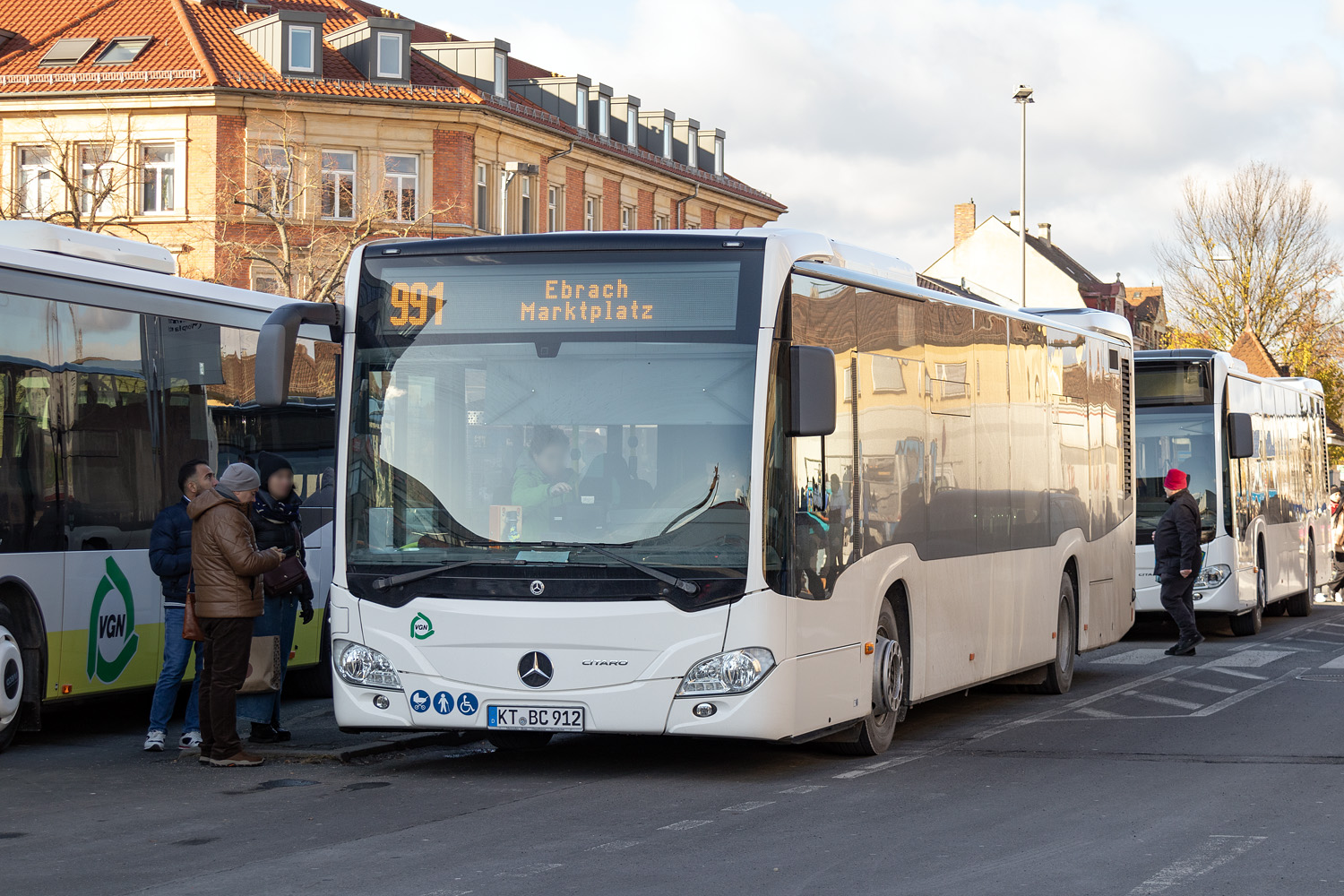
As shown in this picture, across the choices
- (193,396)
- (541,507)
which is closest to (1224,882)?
(541,507)

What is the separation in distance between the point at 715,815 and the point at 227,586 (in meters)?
3.44

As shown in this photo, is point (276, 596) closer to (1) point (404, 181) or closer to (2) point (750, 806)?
(2) point (750, 806)

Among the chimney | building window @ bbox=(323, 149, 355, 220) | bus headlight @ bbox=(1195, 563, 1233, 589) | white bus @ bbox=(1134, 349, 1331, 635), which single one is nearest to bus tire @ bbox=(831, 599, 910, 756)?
white bus @ bbox=(1134, 349, 1331, 635)

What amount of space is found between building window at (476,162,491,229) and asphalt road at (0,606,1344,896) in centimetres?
4073

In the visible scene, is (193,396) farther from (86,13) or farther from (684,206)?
(684,206)

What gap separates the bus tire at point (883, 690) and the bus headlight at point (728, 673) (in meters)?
1.63

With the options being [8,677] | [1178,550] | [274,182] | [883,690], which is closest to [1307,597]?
[1178,550]

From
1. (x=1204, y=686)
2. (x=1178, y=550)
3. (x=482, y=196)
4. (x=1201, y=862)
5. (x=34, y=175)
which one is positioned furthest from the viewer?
(x=482, y=196)

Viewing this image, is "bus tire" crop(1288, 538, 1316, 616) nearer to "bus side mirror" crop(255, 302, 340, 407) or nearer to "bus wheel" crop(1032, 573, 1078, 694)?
"bus wheel" crop(1032, 573, 1078, 694)

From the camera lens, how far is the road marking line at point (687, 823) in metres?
8.69

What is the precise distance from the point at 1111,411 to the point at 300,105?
37203mm

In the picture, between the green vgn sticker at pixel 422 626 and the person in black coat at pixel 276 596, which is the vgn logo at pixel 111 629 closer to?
the person in black coat at pixel 276 596

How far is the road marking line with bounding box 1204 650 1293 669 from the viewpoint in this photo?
741 inches

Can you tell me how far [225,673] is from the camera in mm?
10953
